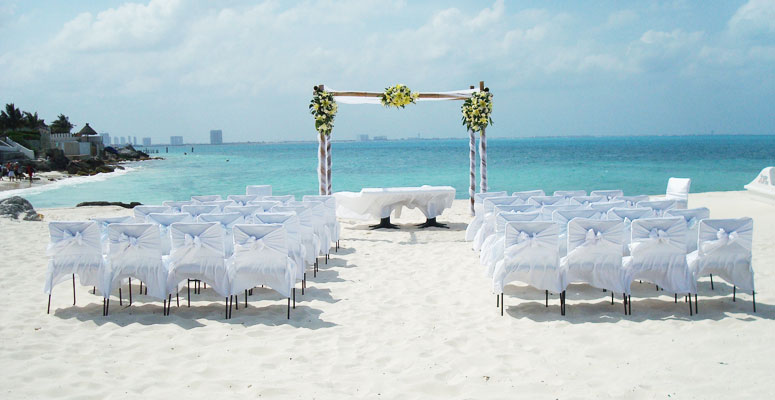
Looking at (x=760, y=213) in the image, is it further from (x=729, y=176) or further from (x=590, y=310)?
(x=729, y=176)

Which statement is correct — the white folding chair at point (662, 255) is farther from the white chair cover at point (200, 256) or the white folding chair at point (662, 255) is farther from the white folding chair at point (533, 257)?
the white chair cover at point (200, 256)

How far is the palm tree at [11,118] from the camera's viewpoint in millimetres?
58022

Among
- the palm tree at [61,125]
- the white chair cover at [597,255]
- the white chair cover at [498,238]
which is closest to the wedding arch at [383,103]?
the white chair cover at [498,238]

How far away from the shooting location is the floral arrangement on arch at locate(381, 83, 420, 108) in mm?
12125

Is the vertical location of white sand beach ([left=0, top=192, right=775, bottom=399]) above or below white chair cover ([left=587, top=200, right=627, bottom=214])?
below

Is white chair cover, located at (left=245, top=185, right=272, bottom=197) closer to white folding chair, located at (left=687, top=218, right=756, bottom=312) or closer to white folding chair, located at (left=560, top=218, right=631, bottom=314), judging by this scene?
white folding chair, located at (left=560, top=218, right=631, bottom=314)

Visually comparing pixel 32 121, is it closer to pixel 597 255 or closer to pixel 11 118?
pixel 11 118

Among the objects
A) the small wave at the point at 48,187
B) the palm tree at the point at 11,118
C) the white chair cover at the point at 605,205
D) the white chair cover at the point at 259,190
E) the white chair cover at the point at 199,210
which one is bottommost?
the small wave at the point at 48,187

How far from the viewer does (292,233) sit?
6.57m

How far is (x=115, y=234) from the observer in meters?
5.56

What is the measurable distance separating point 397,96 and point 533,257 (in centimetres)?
728

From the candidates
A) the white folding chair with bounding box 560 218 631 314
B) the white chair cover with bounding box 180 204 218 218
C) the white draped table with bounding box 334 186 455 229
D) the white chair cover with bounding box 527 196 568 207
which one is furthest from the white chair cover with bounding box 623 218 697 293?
the white draped table with bounding box 334 186 455 229

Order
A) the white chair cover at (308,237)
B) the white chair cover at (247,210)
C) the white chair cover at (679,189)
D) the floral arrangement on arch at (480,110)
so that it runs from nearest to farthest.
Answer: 1. the white chair cover at (247,210)
2. the white chair cover at (308,237)
3. the white chair cover at (679,189)
4. the floral arrangement on arch at (480,110)

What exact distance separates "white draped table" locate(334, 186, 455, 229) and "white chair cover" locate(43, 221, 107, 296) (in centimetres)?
625
